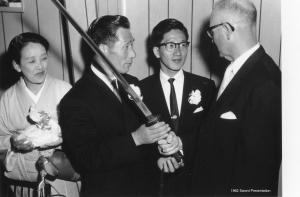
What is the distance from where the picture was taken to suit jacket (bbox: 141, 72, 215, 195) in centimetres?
153

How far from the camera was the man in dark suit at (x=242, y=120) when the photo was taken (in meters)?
1.04

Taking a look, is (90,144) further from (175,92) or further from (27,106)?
(175,92)

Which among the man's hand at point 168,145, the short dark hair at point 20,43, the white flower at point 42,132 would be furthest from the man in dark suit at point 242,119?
the short dark hair at point 20,43

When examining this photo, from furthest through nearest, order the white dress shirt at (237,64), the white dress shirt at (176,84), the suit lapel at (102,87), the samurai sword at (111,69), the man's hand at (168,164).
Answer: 1. the white dress shirt at (176,84)
2. the man's hand at (168,164)
3. the suit lapel at (102,87)
4. the white dress shirt at (237,64)
5. the samurai sword at (111,69)

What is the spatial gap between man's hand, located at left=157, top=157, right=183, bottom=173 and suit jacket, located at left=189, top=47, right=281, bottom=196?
18 cm

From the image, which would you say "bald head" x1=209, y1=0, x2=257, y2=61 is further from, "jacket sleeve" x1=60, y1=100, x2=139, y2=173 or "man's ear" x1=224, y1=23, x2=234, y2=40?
"jacket sleeve" x1=60, y1=100, x2=139, y2=173

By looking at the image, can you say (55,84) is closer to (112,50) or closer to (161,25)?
(112,50)

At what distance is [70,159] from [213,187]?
636mm

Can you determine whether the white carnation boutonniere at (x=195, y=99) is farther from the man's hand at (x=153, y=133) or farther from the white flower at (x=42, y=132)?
the white flower at (x=42, y=132)

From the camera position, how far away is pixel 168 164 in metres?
1.39

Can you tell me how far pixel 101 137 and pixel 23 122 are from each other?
1.49 ft

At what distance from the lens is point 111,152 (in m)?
1.17

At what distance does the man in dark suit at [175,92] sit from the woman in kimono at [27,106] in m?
0.46

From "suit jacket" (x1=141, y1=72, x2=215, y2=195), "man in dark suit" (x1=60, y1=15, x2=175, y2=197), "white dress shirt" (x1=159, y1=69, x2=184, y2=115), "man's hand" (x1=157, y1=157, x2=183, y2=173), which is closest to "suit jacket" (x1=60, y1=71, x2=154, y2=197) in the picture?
"man in dark suit" (x1=60, y1=15, x2=175, y2=197)
